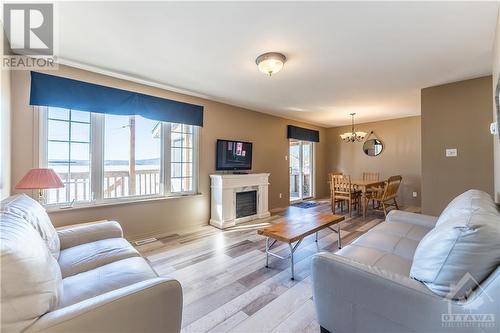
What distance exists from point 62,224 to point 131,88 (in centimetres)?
201

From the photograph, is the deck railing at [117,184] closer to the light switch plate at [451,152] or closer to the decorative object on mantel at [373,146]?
the light switch plate at [451,152]

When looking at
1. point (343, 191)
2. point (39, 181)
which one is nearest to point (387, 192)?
point (343, 191)

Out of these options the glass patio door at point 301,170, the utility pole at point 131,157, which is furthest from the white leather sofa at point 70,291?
the glass patio door at point 301,170

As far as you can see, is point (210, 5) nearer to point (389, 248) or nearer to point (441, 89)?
point (389, 248)

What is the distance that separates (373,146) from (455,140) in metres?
3.27

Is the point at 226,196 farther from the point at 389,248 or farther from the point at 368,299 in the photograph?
the point at 368,299

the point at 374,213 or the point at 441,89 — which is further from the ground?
the point at 441,89

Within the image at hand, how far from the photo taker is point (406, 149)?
5.94 meters

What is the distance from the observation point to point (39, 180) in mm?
2137

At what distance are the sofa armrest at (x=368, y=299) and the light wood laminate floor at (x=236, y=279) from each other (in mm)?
351

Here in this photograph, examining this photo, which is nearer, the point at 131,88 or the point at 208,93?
the point at 131,88

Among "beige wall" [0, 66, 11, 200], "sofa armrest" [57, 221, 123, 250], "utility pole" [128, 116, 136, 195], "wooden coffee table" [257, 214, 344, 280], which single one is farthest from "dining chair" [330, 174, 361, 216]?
"beige wall" [0, 66, 11, 200]

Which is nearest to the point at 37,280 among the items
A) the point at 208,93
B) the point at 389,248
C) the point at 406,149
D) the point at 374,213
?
the point at 389,248

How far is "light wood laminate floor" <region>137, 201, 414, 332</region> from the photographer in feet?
5.44
